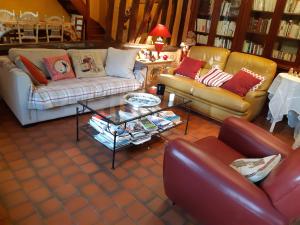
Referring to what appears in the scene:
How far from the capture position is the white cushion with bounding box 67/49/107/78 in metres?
3.17

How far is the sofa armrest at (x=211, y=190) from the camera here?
3.88 ft

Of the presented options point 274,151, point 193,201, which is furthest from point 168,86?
point 193,201

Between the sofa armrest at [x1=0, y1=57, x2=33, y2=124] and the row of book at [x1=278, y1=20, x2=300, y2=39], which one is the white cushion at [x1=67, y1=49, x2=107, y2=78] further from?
the row of book at [x1=278, y1=20, x2=300, y2=39]

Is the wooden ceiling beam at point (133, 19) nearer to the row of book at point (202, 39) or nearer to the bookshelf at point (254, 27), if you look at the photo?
the bookshelf at point (254, 27)

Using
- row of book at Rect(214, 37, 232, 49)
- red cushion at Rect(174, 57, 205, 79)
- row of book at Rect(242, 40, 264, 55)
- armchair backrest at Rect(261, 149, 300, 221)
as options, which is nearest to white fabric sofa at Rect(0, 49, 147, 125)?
red cushion at Rect(174, 57, 205, 79)

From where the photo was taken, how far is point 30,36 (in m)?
4.67

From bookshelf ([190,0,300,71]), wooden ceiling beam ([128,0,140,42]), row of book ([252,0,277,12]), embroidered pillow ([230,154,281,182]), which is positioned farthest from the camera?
wooden ceiling beam ([128,0,140,42])

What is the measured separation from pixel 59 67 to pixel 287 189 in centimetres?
267

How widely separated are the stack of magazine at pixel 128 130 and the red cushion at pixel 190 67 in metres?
1.30

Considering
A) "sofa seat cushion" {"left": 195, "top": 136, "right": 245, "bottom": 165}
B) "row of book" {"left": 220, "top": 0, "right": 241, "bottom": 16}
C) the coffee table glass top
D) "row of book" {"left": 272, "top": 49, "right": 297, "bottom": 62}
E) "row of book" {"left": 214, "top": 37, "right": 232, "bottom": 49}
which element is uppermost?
"row of book" {"left": 220, "top": 0, "right": 241, "bottom": 16}

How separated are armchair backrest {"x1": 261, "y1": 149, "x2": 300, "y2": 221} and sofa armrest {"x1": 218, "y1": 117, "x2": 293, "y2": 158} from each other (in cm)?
54

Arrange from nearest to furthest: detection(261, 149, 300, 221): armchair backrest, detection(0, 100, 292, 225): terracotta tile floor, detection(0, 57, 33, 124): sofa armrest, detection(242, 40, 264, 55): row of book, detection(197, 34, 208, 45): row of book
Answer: detection(261, 149, 300, 221): armchair backrest, detection(0, 100, 292, 225): terracotta tile floor, detection(0, 57, 33, 124): sofa armrest, detection(242, 40, 264, 55): row of book, detection(197, 34, 208, 45): row of book

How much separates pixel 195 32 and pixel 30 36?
121 inches

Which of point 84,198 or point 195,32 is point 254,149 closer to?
point 84,198
